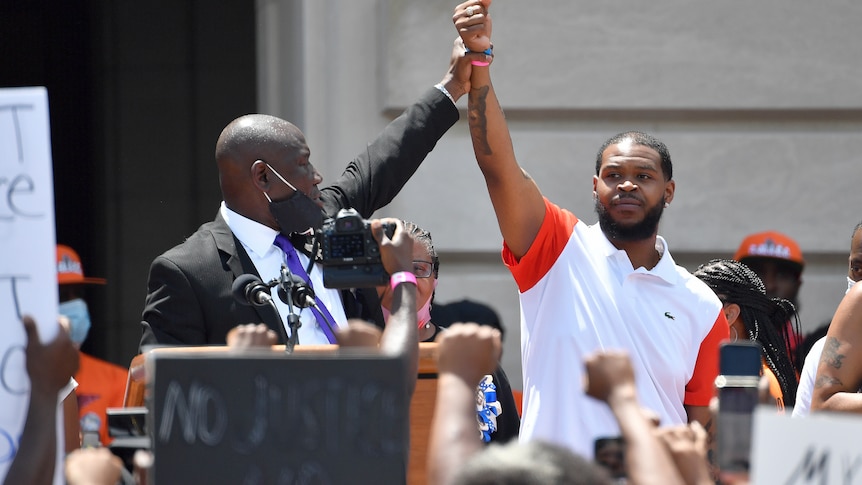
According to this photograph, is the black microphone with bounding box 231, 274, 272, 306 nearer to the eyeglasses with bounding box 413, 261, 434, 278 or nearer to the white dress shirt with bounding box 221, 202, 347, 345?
the white dress shirt with bounding box 221, 202, 347, 345

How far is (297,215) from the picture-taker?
4.70 m

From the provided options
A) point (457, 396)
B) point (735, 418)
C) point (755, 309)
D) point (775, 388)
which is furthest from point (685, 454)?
point (755, 309)

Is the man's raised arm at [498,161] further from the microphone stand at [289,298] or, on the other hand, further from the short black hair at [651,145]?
the microphone stand at [289,298]

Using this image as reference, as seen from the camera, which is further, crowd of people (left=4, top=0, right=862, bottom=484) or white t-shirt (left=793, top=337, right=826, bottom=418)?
white t-shirt (left=793, top=337, right=826, bottom=418)

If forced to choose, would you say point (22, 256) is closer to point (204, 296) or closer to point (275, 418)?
point (275, 418)

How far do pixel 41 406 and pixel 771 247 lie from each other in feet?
14.7

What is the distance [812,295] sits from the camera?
691 centimetres

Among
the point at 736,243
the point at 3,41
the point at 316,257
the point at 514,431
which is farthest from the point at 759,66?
the point at 3,41

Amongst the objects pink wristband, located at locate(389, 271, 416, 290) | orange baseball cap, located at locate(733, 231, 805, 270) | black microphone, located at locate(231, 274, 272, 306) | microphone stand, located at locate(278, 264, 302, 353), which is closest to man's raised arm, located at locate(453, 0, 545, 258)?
microphone stand, located at locate(278, 264, 302, 353)

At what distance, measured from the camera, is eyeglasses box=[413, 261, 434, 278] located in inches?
213

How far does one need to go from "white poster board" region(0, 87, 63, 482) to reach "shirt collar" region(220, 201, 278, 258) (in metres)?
1.54

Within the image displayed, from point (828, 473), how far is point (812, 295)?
14.3ft

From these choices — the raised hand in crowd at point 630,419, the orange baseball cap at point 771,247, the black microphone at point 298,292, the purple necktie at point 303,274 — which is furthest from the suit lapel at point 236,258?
the orange baseball cap at point 771,247

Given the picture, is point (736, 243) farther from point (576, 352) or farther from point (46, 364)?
point (46, 364)
